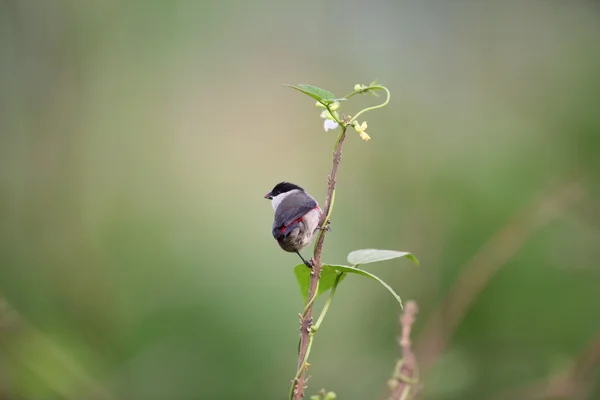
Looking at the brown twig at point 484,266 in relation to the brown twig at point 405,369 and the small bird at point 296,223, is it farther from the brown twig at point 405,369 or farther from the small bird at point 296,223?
the brown twig at point 405,369

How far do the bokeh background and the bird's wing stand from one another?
0.74m

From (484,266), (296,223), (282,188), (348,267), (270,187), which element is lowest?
(348,267)

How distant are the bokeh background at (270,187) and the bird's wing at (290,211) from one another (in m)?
0.74

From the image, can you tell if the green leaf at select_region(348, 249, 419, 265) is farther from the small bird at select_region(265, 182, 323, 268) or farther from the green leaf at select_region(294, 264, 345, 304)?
the small bird at select_region(265, 182, 323, 268)

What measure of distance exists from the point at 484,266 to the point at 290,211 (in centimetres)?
100

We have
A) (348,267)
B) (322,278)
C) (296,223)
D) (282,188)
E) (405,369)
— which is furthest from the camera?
(282,188)

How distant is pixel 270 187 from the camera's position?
3.20 meters

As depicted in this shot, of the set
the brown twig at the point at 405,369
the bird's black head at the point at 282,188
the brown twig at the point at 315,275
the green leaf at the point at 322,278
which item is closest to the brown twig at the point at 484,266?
the bird's black head at the point at 282,188

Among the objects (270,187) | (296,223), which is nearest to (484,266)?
(296,223)

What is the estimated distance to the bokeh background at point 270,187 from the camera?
2.54 metres

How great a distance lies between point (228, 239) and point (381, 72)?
1310 millimetres

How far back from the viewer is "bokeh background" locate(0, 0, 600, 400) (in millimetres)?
2543

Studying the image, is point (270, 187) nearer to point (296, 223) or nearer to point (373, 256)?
point (296, 223)

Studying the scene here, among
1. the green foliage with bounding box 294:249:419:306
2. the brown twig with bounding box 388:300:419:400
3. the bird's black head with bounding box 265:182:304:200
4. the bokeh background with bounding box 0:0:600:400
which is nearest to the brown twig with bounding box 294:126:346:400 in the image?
the green foliage with bounding box 294:249:419:306
